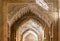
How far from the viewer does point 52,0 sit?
8852mm

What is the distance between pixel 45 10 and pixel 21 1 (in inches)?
33.7

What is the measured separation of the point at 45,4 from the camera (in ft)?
28.8

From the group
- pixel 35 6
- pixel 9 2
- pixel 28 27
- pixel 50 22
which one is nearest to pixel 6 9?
pixel 9 2

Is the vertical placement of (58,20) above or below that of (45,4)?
below

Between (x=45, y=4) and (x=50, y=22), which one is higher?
(x=45, y=4)

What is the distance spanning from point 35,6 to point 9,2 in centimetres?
88

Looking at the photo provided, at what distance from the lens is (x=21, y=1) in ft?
29.0

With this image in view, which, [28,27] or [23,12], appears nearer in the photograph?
[23,12]

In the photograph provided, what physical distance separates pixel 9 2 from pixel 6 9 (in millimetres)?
257

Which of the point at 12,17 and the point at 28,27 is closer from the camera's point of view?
the point at 12,17

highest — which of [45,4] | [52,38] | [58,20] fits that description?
[45,4]

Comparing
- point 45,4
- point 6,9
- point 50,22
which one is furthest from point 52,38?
point 6,9

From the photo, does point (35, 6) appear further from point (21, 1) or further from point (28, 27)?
point (28, 27)

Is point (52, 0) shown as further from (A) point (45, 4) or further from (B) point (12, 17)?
(B) point (12, 17)
